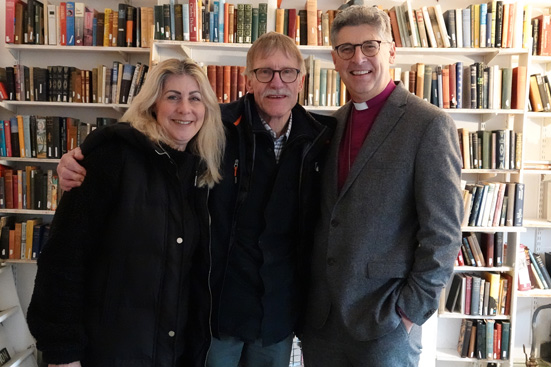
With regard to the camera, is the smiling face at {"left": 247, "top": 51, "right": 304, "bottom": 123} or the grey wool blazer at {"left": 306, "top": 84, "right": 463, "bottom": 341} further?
the smiling face at {"left": 247, "top": 51, "right": 304, "bottom": 123}

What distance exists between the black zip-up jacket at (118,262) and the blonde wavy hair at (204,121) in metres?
0.09

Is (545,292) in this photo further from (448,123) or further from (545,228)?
(448,123)

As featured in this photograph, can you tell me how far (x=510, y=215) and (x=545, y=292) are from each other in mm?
720

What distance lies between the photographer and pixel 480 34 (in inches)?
134

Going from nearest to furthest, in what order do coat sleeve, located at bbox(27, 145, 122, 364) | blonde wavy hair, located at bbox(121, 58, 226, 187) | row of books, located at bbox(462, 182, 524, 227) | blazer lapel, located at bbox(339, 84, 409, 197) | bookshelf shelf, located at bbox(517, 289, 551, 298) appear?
coat sleeve, located at bbox(27, 145, 122, 364), blonde wavy hair, located at bbox(121, 58, 226, 187), blazer lapel, located at bbox(339, 84, 409, 197), row of books, located at bbox(462, 182, 524, 227), bookshelf shelf, located at bbox(517, 289, 551, 298)

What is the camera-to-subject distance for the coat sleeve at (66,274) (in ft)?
4.17

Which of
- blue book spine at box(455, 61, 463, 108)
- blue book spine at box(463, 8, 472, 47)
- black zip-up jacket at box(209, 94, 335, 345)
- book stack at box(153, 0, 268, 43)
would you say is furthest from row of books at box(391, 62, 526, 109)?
black zip-up jacket at box(209, 94, 335, 345)

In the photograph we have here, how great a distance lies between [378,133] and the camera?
1597mm

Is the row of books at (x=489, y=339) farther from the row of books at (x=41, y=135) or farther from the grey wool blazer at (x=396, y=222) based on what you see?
the row of books at (x=41, y=135)

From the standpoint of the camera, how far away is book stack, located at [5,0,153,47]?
342 cm

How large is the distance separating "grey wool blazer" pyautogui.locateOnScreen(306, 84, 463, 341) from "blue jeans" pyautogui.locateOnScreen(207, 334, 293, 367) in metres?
0.30

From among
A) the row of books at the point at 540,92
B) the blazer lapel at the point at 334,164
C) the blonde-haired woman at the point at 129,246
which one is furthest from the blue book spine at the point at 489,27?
the blonde-haired woman at the point at 129,246

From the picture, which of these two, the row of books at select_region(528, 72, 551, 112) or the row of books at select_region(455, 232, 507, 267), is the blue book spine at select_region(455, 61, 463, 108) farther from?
the row of books at select_region(455, 232, 507, 267)

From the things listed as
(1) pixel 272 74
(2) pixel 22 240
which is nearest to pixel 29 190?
(2) pixel 22 240
